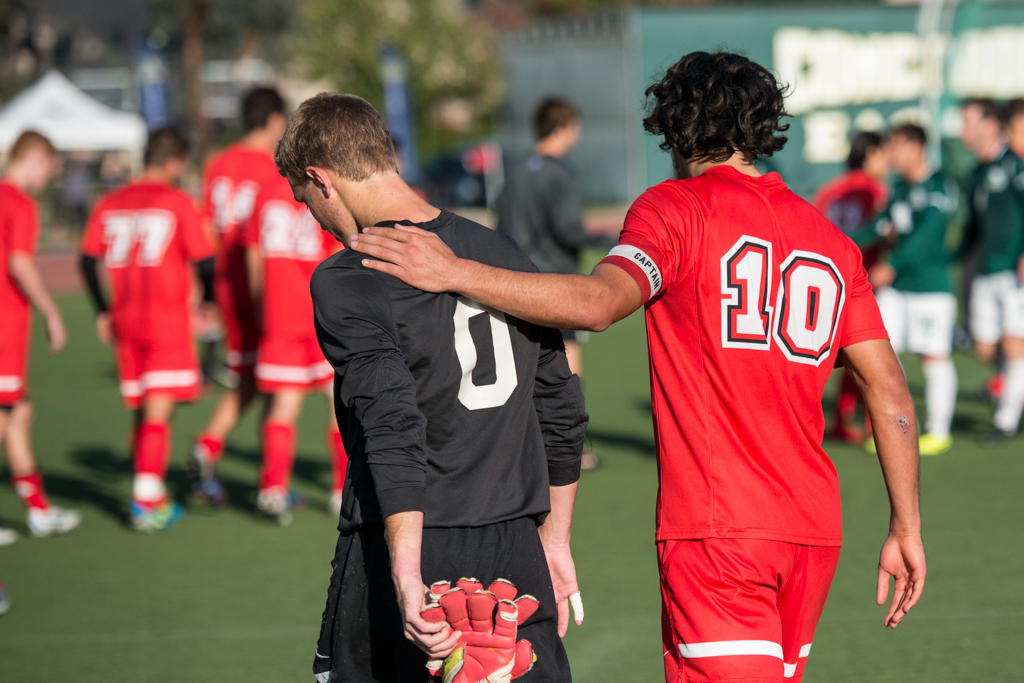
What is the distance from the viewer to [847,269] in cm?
270

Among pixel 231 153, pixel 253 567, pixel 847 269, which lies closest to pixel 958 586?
pixel 847 269

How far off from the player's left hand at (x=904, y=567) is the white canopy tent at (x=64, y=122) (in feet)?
83.8

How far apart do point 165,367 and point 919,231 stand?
5.33 m

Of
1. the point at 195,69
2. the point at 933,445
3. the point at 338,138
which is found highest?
the point at 338,138

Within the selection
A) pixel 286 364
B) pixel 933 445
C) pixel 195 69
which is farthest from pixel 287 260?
pixel 195 69

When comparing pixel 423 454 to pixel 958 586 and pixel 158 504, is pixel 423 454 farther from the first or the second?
pixel 158 504

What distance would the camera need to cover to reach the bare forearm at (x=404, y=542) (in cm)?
220

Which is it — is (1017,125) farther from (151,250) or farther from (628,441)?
(151,250)

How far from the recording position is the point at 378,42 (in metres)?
37.7

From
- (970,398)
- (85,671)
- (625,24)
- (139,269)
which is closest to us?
(85,671)

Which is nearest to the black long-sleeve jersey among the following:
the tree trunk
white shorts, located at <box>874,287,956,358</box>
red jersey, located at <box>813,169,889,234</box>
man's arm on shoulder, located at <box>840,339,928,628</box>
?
man's arm on shoulder, located at <box>840,339,928,628</box>

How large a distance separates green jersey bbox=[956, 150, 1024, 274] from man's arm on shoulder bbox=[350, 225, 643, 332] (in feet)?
21.6

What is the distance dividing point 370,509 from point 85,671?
9.20 feet

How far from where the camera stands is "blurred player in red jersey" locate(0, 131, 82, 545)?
20.6ft
